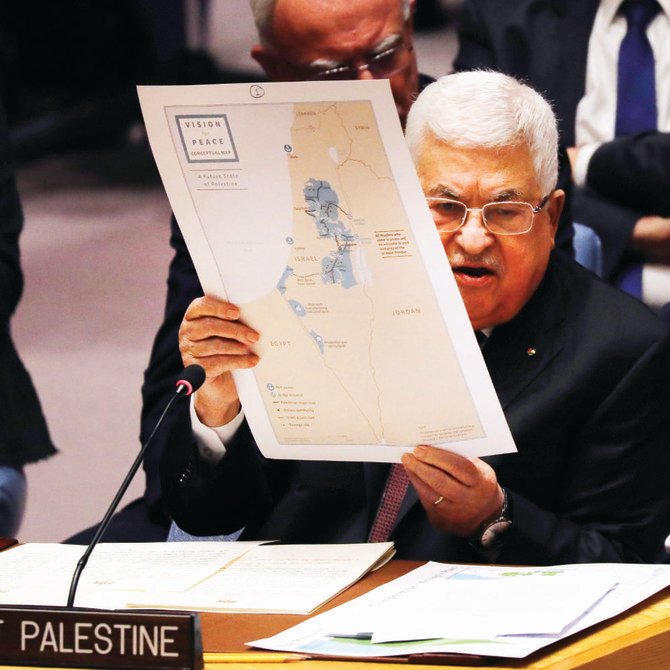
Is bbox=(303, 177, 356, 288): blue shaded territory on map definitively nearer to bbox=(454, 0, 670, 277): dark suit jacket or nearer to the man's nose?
the man's nose

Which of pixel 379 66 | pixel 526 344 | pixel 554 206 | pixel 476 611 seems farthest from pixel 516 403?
pixel 379 66

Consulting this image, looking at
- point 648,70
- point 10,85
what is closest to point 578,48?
point 648,70

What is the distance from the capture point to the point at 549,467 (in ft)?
7.09

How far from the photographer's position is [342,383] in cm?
196

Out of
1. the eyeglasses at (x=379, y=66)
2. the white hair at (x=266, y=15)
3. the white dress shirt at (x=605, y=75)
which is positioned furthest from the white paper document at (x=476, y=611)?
the white dress shirt at (x=605, y=75)

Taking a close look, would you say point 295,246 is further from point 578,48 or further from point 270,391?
point 578,48

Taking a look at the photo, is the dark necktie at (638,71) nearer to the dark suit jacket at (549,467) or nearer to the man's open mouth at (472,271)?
the dark suit jacket at (549,467)

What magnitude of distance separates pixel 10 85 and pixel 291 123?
4.45 m

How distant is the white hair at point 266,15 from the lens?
2961mm

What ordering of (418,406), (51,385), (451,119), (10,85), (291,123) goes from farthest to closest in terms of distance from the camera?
(10,85), (51,385), (451,119), (418,406), (291,123)

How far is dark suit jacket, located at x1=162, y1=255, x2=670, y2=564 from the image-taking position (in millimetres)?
2121

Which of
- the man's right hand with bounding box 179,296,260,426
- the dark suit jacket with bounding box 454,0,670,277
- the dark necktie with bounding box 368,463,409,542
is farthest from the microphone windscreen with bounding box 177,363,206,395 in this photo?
the dark suit jacket with bounding box 454,0,670,277

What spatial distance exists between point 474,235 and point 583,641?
74 centimetres

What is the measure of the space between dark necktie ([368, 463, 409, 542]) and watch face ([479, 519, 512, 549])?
19 cm
